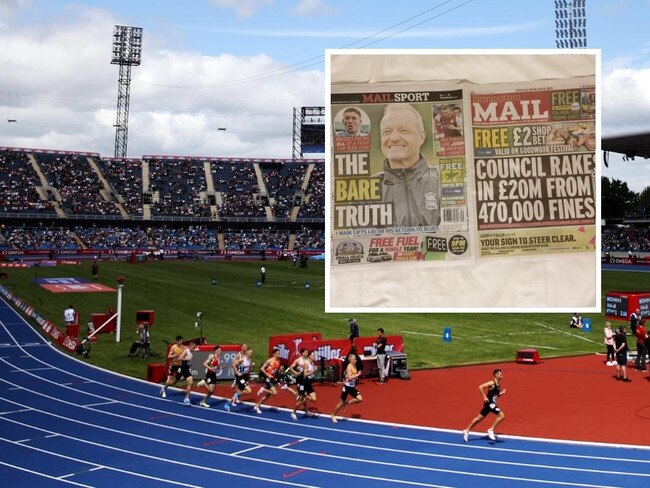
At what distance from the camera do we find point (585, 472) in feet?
45.9

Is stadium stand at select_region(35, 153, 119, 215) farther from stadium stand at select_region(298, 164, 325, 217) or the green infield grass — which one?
the green infield grass

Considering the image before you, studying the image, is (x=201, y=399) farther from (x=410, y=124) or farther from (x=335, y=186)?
(x=410, y=124)

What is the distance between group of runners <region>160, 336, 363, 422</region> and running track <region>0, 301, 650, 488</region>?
18.6 inches

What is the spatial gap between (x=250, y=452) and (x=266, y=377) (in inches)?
161

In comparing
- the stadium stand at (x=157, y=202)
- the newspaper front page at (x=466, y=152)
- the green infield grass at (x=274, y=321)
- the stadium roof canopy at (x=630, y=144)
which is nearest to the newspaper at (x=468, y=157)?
the newspaper front page at (x=466, y=152)

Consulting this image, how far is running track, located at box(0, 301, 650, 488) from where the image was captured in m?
13.8

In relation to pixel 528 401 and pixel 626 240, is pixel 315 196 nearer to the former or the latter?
pixel 626 240

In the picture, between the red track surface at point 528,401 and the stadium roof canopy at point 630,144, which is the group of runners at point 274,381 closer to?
the red track surface at point 528,401

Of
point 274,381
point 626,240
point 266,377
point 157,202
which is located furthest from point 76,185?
point 266,377

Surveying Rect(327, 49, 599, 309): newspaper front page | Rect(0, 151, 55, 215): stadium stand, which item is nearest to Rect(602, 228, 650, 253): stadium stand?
Rect(0, 151, 55, 215): stadium stand

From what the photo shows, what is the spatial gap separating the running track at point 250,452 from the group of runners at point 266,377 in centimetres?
47

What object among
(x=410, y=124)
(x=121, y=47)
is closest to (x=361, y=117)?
(x=410, y=124)

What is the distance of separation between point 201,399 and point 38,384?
577 cm

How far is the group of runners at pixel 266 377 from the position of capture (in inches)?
739
